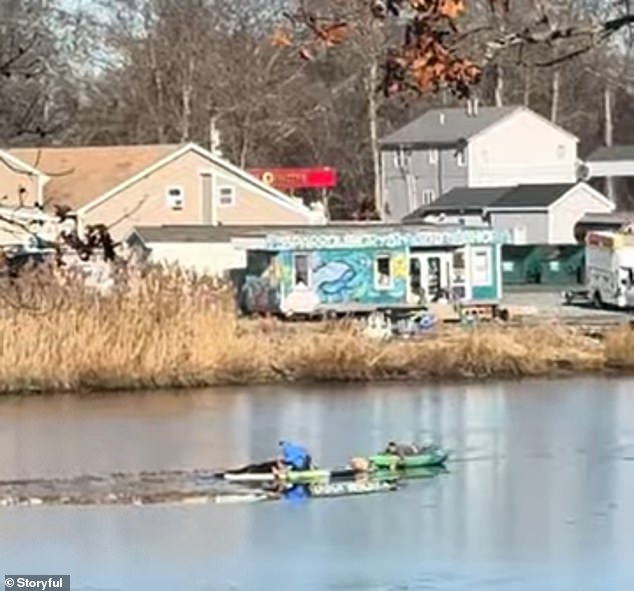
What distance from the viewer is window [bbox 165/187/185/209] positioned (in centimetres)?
5574

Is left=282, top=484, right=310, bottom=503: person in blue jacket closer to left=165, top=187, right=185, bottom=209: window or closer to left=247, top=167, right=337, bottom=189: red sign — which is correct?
left=165, top=187, right=185, bottom=209: window

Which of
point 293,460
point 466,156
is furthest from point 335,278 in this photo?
point 293,460

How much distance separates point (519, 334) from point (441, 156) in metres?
28.5

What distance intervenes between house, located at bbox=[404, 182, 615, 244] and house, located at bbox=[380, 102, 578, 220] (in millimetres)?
4761

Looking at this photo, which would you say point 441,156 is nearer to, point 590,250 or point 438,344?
point 590,250

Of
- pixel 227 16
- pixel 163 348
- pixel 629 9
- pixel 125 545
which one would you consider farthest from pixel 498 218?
pixel 629 9

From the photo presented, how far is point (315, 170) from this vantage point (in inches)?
2596

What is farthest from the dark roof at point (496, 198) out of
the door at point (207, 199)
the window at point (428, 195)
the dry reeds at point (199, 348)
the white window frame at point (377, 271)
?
the dry reeds at point (199, 348)

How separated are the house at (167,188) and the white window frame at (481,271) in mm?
7127

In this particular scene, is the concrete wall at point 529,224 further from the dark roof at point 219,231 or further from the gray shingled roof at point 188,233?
the gray shingled roof at point 188,233

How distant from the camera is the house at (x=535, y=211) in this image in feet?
206

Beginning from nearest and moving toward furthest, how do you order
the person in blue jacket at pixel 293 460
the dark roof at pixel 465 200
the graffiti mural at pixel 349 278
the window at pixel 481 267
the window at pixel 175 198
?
1. the person in blue jacket at pixel 293 460
2. the graffiti mural at pixel 349 278
3. the window at pixel 481 267
4. the window at pixel 175 198
5. the dark roof at pixel 465 200

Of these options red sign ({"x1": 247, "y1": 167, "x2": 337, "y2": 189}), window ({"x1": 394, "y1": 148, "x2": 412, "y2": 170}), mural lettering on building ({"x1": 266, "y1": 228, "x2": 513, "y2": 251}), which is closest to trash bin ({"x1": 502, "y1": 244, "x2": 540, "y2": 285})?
red sign ({"x1": 247, "y1": 167, "x2": 337, "y2": 189})

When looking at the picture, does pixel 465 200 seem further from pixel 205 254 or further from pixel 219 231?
pixel 205 254
